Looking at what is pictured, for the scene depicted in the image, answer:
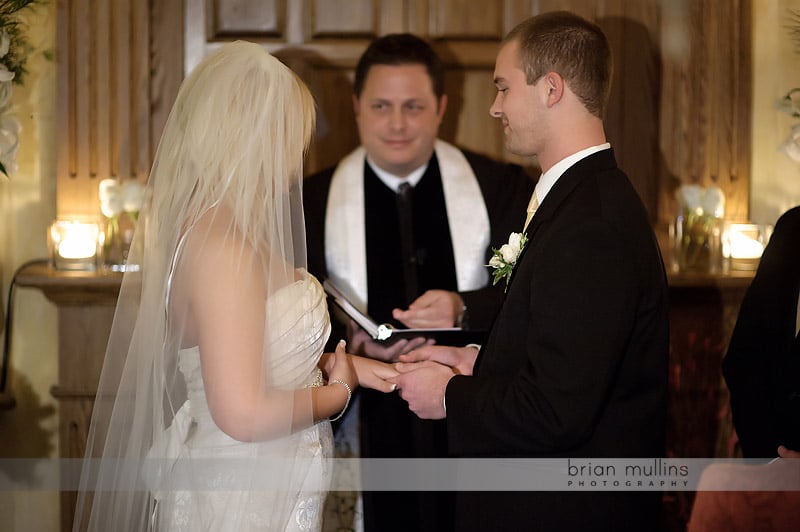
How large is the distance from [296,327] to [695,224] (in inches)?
98.0

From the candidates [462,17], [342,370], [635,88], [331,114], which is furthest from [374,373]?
[635,88]

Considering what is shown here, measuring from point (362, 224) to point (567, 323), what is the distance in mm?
2073

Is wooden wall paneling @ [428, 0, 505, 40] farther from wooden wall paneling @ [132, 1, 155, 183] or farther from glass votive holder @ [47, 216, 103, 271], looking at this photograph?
glass votive holder @ [47, 216, 103, 271]

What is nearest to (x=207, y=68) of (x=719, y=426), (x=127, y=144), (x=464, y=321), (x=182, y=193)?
(x=182, y=193)

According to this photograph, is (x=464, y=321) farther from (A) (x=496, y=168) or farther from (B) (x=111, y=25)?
(B) (x=111, y=25)

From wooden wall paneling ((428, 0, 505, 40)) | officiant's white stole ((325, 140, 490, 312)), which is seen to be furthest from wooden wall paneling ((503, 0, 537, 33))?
officiant's white stole ((325, 140, 490, 312))

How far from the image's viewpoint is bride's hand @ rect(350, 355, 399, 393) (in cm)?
283

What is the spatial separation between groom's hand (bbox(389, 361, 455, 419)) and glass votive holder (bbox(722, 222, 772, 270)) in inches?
84.2

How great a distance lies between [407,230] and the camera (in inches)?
164

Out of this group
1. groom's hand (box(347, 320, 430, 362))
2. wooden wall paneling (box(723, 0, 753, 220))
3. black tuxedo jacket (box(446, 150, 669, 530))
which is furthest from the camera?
wooden wall paneling (box(723, 0, 753, 220))

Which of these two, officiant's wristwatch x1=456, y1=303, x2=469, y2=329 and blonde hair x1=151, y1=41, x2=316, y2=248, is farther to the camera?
officiant's wristwatch x1=456, y1=303, x2=469, y2=329

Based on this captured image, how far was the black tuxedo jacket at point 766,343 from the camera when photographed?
2842mm

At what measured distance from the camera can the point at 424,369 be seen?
104 inches

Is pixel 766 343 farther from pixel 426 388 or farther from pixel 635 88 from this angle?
pixel 635 88
